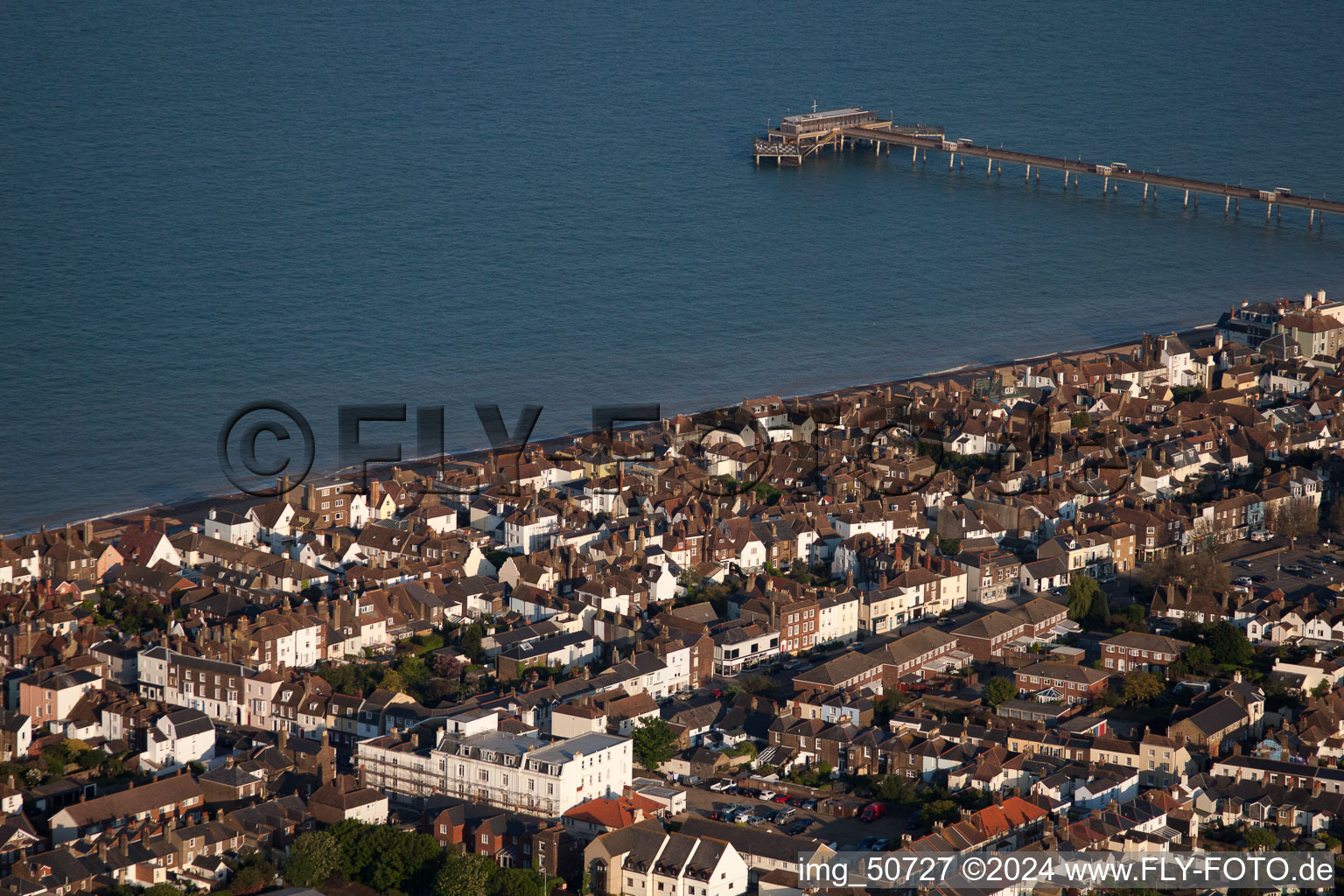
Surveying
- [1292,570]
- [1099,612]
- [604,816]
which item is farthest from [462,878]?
[1292,570]

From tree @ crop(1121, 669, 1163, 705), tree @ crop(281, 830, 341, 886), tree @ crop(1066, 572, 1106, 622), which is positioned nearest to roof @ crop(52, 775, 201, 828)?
tree @ crop(281, 830, 341, 886)

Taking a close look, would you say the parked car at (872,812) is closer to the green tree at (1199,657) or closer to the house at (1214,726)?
the house at (1214,726)

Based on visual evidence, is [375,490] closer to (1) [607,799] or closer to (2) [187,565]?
(2) [187,565]

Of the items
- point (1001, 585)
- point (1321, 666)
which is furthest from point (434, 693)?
point (1321, 666)

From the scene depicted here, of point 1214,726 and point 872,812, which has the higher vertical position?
point 1214,726

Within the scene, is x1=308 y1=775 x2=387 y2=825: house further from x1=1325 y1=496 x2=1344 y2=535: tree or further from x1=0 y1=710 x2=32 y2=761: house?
x1=1325 y1=496 x2=1344 y2=535: tree

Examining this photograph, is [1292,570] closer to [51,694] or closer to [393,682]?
[393,682]

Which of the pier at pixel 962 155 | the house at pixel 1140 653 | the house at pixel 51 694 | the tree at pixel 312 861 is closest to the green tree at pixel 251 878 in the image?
the tree at pixel 312 861
